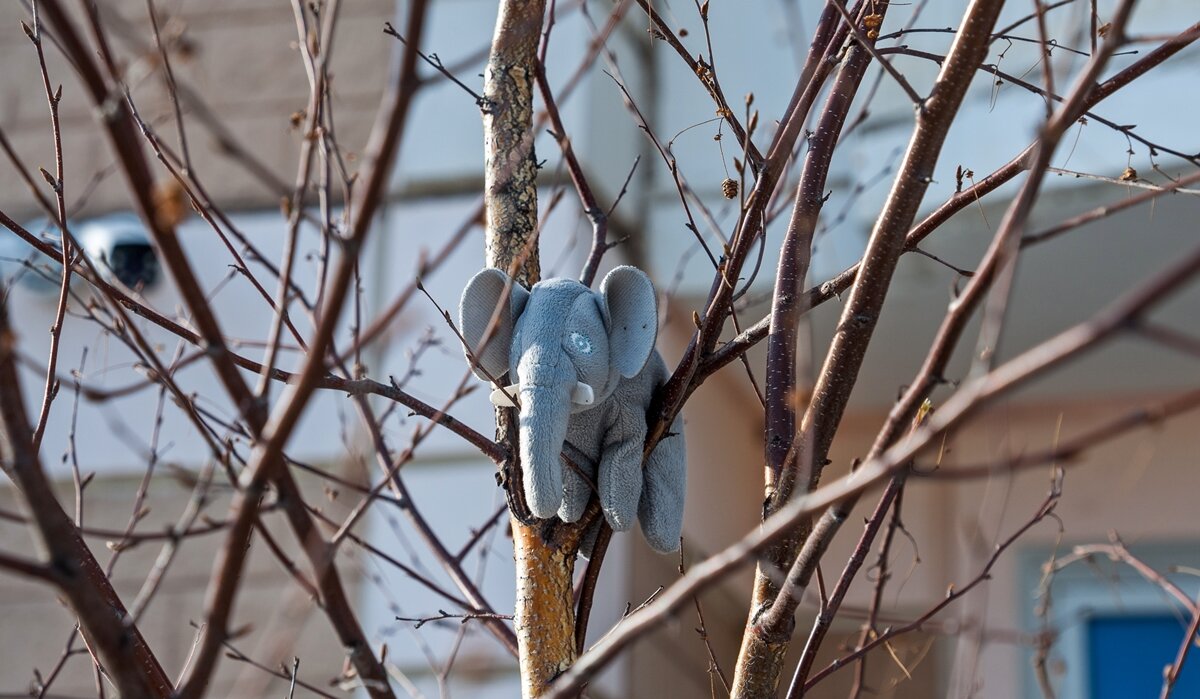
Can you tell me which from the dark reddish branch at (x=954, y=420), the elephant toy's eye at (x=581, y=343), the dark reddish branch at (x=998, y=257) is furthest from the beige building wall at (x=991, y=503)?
the dark reddish branch at (x=954, y=420)

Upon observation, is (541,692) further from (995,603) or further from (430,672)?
(995,603)

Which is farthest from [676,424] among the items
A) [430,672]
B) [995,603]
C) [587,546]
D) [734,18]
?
[995,603]

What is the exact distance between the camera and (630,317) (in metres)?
1.34

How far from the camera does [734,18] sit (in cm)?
323

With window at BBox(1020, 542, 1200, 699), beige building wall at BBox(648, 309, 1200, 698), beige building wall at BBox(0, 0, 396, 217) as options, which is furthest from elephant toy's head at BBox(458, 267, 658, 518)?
window at BBox(1020, 542, 1200, 699)

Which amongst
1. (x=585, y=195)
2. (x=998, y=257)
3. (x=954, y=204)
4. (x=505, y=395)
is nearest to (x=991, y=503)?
(x=585, y=195)

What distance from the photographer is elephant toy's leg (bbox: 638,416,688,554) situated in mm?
1378

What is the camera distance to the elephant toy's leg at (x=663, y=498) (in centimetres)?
138

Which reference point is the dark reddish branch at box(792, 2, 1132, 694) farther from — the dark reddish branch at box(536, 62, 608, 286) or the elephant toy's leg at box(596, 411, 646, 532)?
the dark reddish branch at box(536, 62, 608, 286)

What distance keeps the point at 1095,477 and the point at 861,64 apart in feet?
8.74

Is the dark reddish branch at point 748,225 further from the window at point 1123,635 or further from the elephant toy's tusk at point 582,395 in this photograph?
the window at point 1123,635

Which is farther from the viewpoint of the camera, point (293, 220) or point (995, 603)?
point (995, 603)

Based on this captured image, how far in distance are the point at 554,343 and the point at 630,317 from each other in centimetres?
10

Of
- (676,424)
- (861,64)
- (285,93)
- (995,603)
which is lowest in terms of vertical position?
(676,424)
